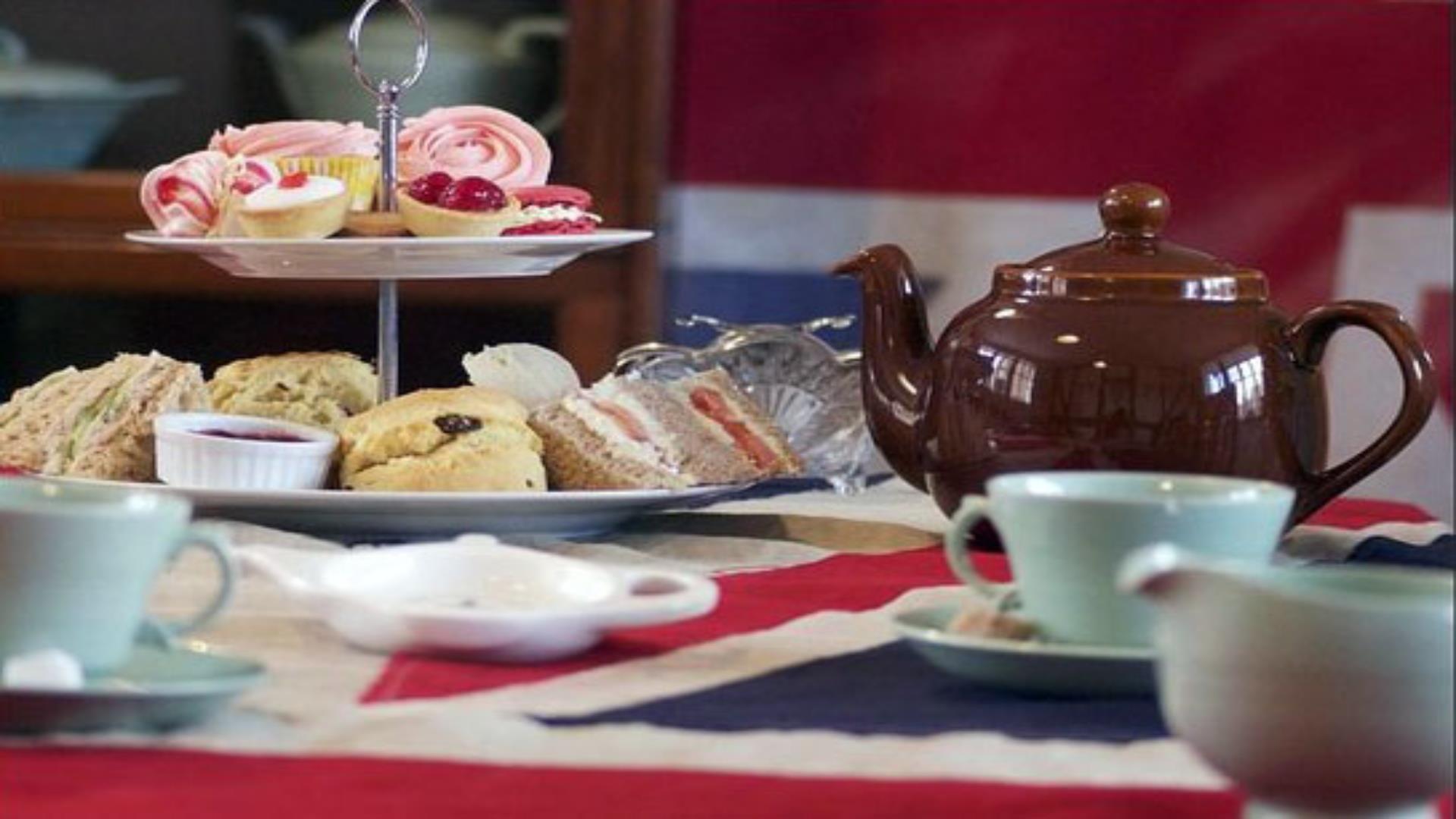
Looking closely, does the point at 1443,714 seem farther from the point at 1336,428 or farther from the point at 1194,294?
the point at 1336,428

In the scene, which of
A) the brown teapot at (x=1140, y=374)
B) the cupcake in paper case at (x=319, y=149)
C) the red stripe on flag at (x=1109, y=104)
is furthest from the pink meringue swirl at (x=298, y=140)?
the red stripe on flag at (x=1109, y=104)

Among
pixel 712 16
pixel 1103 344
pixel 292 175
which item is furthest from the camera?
pixel 712 16

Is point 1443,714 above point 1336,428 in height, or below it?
above

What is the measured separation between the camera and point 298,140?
1.53 m

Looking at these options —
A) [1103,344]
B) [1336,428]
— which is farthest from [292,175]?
[1336,428]

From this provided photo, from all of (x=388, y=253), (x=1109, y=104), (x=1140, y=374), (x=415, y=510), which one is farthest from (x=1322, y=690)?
(x=1109, y=104)

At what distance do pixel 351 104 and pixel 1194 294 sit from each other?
183 centimetres

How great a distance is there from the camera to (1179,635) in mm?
775

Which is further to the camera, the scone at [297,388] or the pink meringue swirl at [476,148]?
the pink meringue swirl at [476,148]

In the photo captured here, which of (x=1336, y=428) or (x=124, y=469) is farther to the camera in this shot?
(x=1336, y=428)

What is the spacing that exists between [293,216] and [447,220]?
8 cm

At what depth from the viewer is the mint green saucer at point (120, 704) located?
0.84 meters

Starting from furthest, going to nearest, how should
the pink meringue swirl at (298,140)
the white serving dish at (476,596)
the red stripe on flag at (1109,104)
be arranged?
the red stripe on flag at (1109,104) → the pink meringue swirl at (298,140) → the white serving dish at (476,596)

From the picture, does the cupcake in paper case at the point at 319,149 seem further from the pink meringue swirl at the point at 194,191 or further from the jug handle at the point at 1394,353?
the jug handle at the point at 1394,353
